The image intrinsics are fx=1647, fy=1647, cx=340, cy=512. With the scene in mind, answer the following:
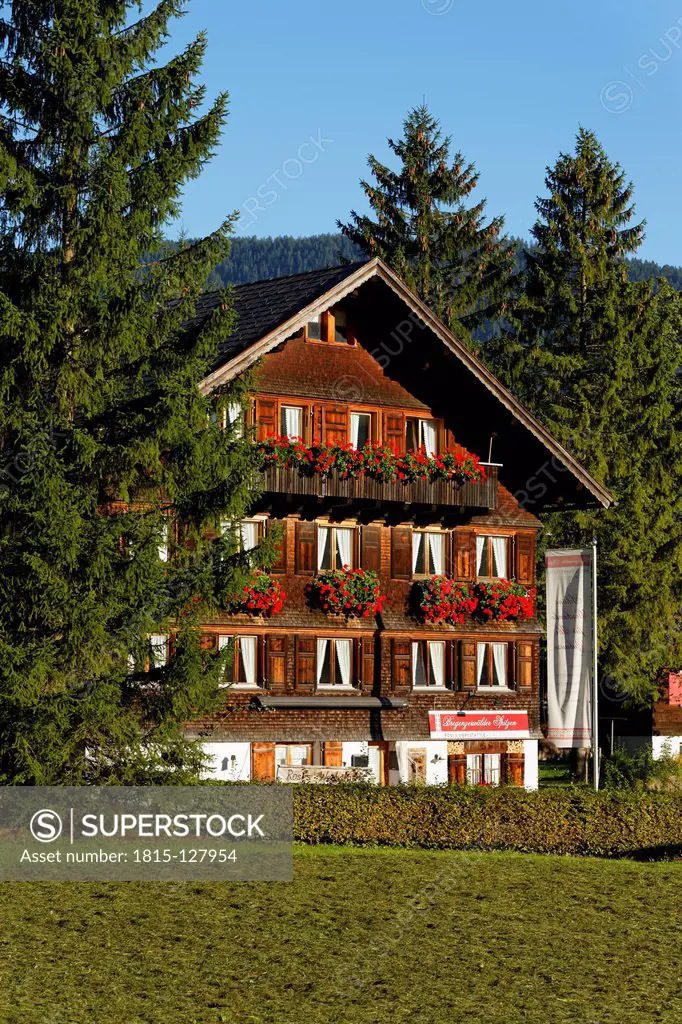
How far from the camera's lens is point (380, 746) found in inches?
1690

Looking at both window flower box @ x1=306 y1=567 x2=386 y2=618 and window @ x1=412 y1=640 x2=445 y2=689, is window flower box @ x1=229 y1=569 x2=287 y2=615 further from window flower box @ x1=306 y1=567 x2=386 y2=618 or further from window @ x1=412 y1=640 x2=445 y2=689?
window @ x1=412 y1=640 x2=445 y2=689

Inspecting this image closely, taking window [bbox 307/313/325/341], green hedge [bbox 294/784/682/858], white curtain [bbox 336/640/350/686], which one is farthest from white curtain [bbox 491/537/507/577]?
green hedge [bbox 294/784/682/858]

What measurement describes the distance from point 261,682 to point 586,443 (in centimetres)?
1591

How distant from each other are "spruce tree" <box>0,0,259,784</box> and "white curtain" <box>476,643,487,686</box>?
54.7 feet

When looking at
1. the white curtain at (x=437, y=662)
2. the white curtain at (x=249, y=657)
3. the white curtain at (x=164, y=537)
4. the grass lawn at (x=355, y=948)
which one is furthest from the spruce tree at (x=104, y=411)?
the white curtain at (x=437, y=662)

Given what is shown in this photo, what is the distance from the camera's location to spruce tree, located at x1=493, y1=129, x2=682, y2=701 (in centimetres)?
5091

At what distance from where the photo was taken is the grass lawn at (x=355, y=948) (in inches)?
698

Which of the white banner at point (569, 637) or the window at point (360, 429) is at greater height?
the window at point (360, 429)

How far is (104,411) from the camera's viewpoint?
28.0 m

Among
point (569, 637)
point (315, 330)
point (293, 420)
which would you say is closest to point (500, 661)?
point (569, 637)

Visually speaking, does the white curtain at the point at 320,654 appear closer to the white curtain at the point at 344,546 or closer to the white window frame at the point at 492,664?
the white curtain at the point at 344,546

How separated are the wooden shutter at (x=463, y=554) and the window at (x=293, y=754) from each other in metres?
6.42

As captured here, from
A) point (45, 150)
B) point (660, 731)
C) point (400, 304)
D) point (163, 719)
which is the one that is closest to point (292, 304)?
point (400, 304)

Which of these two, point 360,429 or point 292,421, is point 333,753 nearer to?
point 360,429
